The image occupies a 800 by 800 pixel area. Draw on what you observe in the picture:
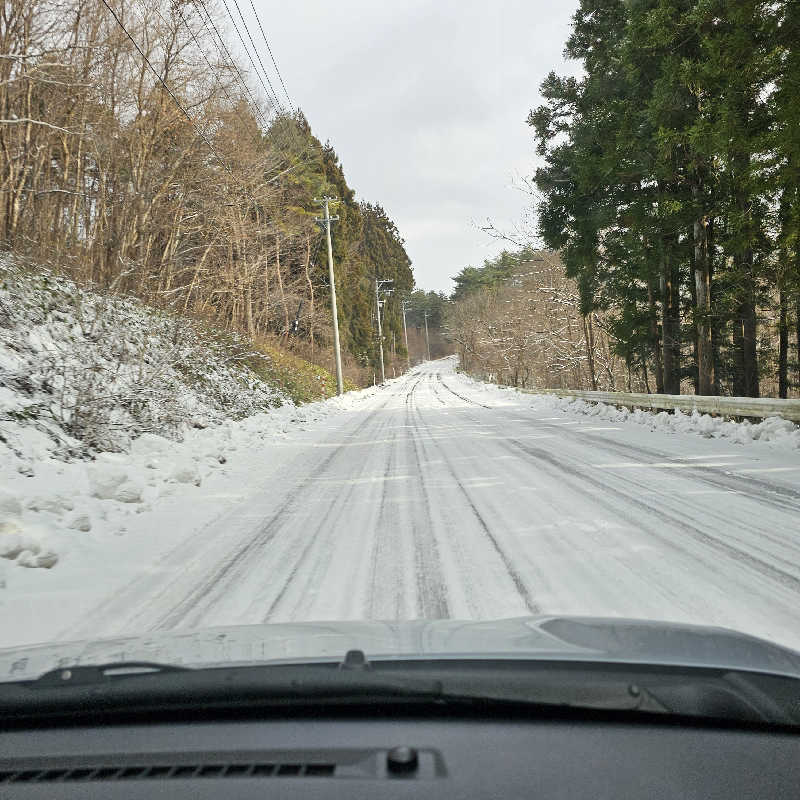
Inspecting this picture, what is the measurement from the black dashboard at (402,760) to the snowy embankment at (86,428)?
12.4 feet

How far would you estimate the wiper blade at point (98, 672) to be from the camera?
5.94 feet

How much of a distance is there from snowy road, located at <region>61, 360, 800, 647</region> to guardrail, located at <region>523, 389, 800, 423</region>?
2236 millimetres

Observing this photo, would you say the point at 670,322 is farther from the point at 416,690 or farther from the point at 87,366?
the point at 416,690

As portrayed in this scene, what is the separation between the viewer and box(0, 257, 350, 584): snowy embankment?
577 cm

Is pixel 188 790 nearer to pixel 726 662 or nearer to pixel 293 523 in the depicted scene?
pixel 726 662

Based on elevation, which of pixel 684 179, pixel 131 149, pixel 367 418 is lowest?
pixel 367 418

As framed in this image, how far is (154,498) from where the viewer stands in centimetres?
773

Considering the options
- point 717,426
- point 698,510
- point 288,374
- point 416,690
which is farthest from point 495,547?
point 288,374

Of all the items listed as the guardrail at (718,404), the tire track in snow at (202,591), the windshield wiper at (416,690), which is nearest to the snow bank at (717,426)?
the guardrail at (718,404)

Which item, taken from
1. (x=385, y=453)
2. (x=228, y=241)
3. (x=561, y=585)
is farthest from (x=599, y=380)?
(x=561, y=585)

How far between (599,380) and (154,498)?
35.9m

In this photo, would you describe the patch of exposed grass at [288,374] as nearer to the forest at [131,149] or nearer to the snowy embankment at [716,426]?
the forest at [131,149]

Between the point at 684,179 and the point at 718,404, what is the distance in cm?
642

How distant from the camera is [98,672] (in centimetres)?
188
